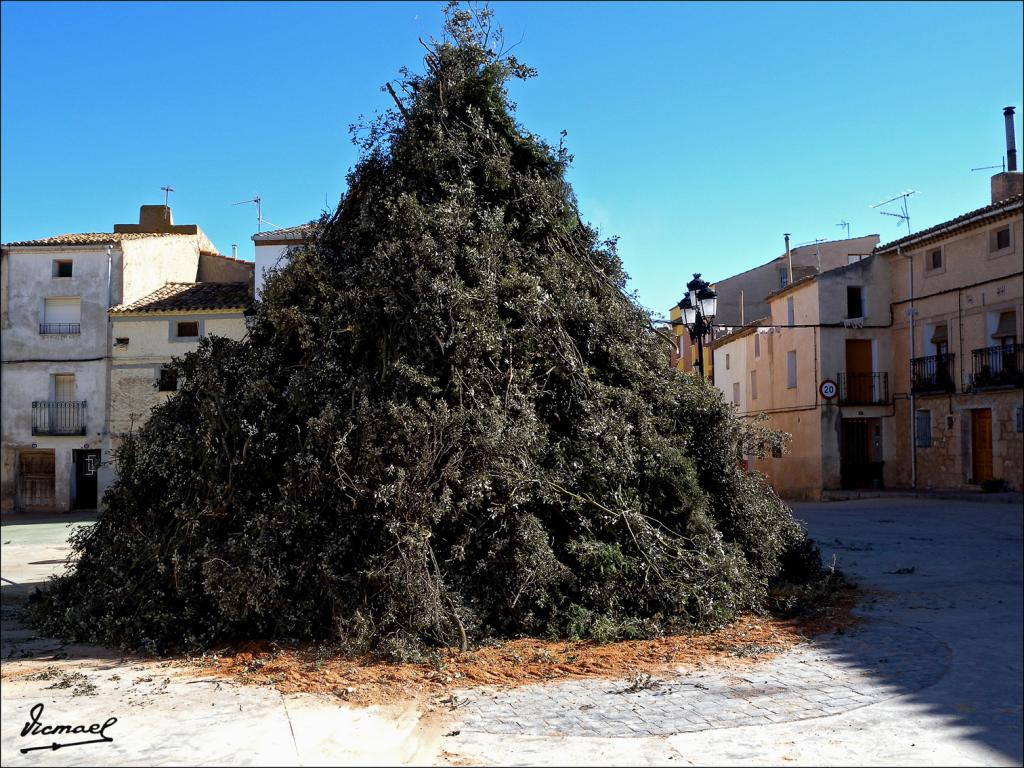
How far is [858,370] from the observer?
100 ft

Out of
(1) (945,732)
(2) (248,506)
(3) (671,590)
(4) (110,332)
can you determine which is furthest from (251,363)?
(4) (110,332)

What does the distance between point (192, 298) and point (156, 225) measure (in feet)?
20.1

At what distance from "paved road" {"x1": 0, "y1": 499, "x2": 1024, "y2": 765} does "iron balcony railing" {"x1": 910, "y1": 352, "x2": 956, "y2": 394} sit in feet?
71.2

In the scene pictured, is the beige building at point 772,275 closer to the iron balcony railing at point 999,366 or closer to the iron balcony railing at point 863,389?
the iron balcony railing at point 863,389

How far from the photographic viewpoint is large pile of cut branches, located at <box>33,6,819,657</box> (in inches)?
262

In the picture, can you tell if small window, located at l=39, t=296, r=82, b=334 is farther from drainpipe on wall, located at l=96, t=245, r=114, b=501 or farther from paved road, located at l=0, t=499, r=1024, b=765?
paved road, located at l=0, t=499, r=1024, b=765

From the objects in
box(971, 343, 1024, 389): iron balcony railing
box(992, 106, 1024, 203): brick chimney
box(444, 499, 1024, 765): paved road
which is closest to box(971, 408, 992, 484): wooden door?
box(971, 343, 1024, 389): iron balcony railing

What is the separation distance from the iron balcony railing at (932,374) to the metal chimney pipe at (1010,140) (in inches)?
301

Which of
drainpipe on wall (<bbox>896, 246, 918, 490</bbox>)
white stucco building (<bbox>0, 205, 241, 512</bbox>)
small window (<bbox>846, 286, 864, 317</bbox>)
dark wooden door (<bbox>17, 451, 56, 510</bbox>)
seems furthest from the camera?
small window (<bbox>846, 286, 864, 317</bbox>)

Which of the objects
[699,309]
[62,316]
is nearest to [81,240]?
[62,316]

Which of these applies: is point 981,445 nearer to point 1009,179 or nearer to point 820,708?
point 1009,179

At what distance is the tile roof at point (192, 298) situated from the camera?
91.8 feet

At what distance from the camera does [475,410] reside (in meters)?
7.01

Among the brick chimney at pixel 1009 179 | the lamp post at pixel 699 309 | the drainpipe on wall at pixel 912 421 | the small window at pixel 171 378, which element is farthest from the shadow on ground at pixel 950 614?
the brick chimney at pixel 1009 179
